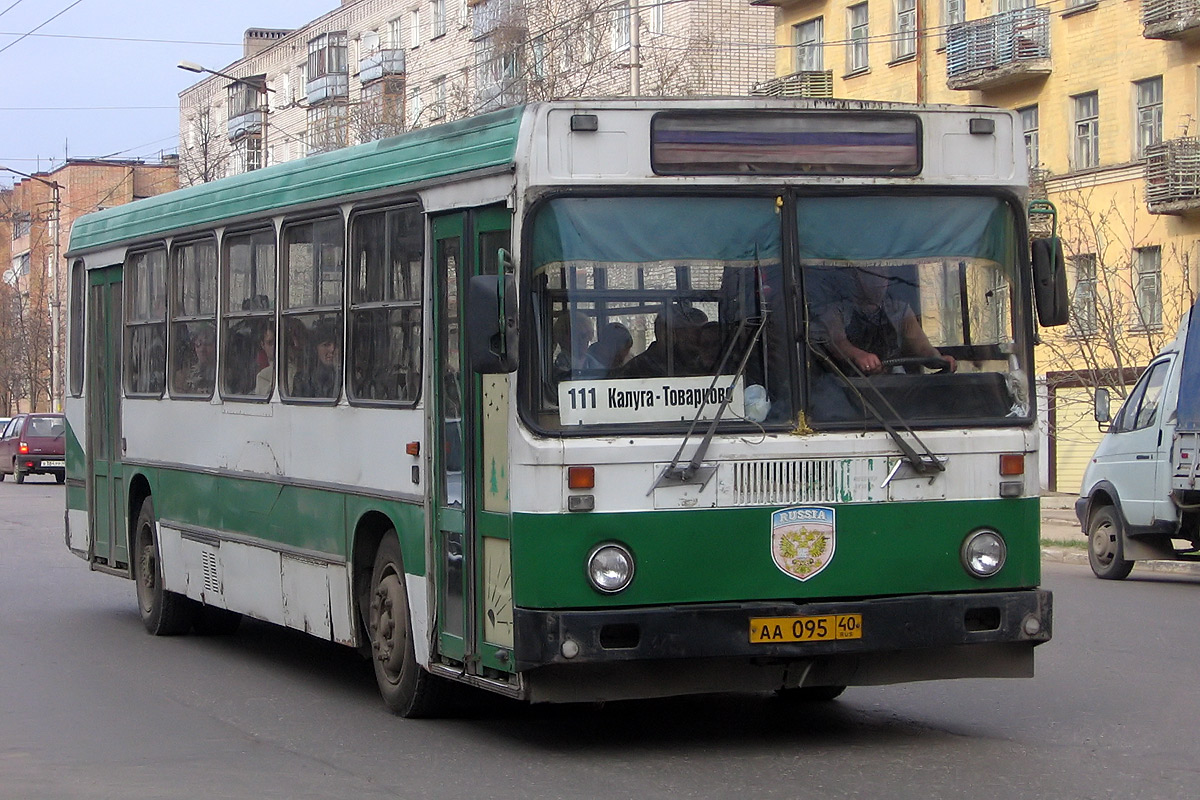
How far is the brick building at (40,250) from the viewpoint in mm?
81125

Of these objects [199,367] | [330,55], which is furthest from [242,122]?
[199,367]

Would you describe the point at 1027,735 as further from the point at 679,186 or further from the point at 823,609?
the point at 679,186

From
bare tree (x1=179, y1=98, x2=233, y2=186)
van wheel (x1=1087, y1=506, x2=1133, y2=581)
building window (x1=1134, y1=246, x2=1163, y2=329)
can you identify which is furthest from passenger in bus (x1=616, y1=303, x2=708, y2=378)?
building window (x1=1134, y1=246, x2=1163, y2=329)

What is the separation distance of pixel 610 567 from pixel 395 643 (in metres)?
1.98

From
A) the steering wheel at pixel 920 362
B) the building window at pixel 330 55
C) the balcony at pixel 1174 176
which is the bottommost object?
the steering wheel at pixel 920 362

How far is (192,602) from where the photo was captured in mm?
13867

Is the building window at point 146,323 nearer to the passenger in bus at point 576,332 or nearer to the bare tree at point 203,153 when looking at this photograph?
the passenger in bus at point 576,332

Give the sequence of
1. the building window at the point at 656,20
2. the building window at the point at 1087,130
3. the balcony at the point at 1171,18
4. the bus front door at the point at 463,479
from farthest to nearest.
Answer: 1. the building window at the point at 656,20
2. the building window at the point at 1087,130
3. the balcony at the point at 1171,18
4. the bus front door at the point at 463,479

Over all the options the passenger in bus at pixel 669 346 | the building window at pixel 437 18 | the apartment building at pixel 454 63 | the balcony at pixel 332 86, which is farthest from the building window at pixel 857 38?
the passenger in bus at pixel 669 346

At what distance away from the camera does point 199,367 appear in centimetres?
1291

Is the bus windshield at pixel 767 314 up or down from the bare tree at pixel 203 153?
down

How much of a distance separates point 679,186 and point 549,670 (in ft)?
6.76

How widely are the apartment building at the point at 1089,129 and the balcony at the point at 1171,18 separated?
3 centimetres

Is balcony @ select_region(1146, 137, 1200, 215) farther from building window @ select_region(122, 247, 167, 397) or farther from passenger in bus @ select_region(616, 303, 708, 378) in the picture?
passenger in bus @ select_region(616, 303, 708, 378)
